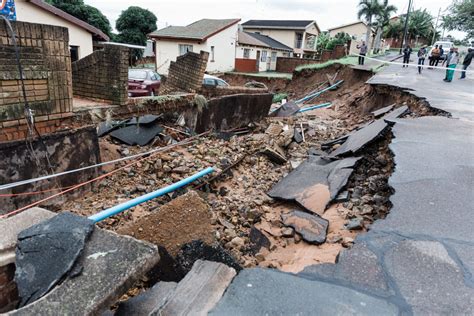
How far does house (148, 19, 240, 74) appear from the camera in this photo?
27.1 m

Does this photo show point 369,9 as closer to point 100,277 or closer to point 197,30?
point 197,30

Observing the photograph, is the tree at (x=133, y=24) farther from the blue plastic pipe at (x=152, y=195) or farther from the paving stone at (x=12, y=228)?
the paving stone at (x=12, y=228)

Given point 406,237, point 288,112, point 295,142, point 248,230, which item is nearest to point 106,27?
point 288,112

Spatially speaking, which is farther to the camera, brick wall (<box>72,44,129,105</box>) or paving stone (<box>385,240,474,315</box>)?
brick wall (<box>72,44,129,105</box>)

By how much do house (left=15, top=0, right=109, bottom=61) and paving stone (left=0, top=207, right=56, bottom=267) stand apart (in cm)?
1558

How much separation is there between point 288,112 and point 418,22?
50.5 metres

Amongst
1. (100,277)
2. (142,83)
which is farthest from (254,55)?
(100,277)

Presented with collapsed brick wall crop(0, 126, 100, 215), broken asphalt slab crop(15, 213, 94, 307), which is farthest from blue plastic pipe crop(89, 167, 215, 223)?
broken asphalt slab crop(15, 213, 94, 307)

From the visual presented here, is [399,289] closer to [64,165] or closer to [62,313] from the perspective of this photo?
[62,313]

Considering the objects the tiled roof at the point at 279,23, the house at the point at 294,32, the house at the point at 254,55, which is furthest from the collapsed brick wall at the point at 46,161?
the tiled roof at the point at 279,23

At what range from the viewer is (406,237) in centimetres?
266

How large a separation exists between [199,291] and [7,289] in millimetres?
1163

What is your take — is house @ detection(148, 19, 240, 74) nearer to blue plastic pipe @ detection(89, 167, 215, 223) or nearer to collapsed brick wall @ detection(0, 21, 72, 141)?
blue plastic pipe @ detection(89, 167, 215, 223)

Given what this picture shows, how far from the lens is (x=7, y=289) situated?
1.84m
